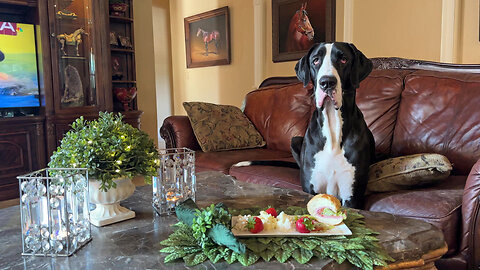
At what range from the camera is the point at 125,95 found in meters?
4.03

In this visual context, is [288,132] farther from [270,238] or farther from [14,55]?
[14,55]

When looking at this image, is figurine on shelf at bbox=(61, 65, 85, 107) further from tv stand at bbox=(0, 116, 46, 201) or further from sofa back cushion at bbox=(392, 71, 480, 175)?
sofa back cushion at bbox=(392, 71, 480, 175)

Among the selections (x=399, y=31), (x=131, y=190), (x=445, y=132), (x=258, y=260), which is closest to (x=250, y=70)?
(x=399, y=31)

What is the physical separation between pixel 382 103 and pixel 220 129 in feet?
3.86

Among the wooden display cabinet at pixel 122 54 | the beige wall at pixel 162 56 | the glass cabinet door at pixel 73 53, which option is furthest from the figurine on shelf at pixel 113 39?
the beige wall at pixel 162 56

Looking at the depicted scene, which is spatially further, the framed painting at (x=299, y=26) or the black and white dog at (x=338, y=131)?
the framed painting at (x=299, y=26)

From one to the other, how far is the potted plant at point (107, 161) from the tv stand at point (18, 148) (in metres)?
2.45

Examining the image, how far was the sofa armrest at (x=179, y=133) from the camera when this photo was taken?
→ 284 cm

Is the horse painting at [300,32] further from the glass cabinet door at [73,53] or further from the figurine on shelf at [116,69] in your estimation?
the glass cabinet door at [73,53]

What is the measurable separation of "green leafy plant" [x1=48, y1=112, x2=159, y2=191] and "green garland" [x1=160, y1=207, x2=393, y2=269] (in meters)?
0.30

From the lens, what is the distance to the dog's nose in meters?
1.44

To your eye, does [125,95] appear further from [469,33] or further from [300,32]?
[469,33]

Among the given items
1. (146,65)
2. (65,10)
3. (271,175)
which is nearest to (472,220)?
(271,175)

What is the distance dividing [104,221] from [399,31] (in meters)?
3.14
